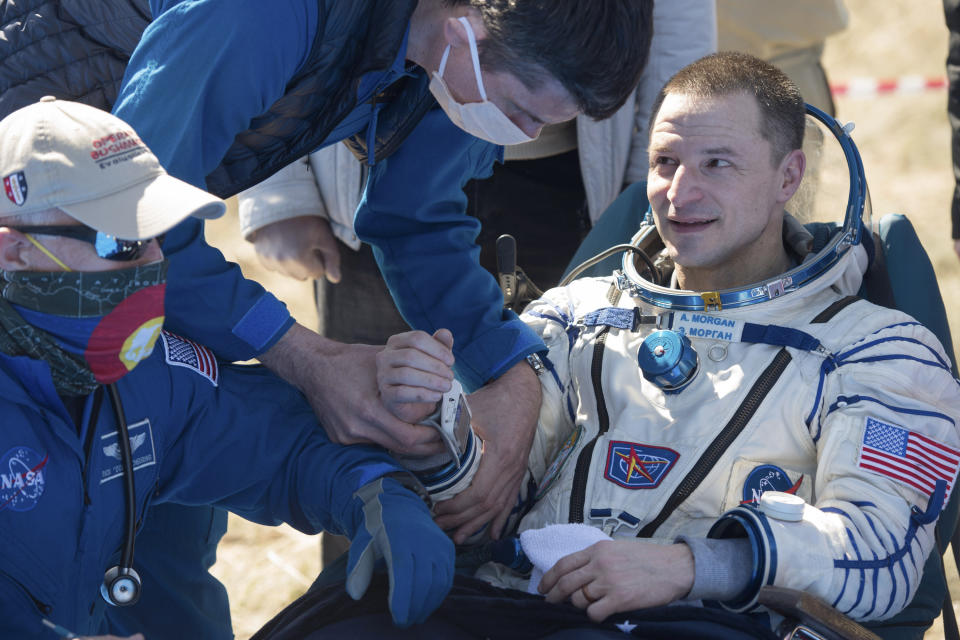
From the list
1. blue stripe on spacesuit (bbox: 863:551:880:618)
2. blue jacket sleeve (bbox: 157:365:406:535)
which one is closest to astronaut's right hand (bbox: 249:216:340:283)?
blue jacket sleeve (bbox: 157:365:406:535)

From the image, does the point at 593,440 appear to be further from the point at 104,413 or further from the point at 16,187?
the point at 16,187

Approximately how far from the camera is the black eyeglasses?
1667 mm

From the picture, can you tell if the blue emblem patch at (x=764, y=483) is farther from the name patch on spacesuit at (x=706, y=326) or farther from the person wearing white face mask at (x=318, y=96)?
the person wearing white face mask at (x=318, y=96)

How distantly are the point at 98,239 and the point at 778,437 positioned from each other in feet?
4.72

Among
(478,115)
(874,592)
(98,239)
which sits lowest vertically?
(874,592)

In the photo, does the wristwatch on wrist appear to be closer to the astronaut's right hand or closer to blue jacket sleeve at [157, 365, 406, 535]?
blue jacket sleeve at [157, 365, 406, 535]

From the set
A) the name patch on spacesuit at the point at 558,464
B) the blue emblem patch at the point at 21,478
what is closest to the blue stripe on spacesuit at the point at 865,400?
the name patch on spacesuit at the point at 558,464

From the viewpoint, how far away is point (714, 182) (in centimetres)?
257

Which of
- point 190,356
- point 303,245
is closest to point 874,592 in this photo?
point 190,356

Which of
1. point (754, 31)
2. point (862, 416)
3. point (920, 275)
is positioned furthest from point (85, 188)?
point (754, 31)

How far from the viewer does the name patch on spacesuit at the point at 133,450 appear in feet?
6.19

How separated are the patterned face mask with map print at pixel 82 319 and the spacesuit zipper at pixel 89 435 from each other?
0.07 metres

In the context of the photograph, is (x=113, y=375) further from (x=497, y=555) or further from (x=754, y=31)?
(x=754, y=31)

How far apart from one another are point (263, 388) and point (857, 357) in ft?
4.07
